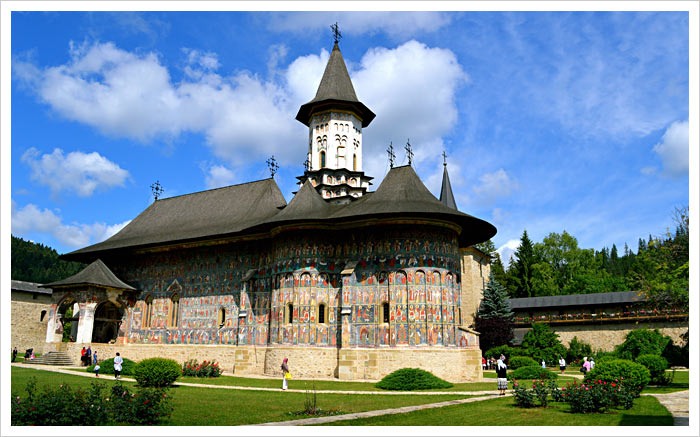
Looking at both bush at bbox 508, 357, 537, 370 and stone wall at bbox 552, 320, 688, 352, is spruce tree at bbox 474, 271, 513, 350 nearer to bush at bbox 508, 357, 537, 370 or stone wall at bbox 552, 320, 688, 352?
stone wall at bbox 552, 320, 688, 352

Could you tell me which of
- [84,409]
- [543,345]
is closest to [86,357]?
[84,409]

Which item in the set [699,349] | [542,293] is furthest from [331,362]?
[542,293]

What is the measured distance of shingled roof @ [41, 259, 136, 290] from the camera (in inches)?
1080

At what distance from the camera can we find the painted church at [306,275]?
2131cm

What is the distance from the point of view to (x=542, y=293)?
168 ft

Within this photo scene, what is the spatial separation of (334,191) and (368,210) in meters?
6.62

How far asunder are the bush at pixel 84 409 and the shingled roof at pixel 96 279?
61.7 ft

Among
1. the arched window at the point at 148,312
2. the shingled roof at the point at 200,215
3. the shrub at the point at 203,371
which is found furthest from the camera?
the arched window at the point at 148,312

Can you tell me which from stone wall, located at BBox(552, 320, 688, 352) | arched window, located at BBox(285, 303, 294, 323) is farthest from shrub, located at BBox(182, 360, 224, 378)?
stone wall, located at BBox(552, 320, 688, 352)

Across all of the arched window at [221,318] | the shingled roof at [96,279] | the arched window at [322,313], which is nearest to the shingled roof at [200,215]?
the shingled roof at [96,279]

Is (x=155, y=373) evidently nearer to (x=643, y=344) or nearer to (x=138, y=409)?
(x=138, y=409)

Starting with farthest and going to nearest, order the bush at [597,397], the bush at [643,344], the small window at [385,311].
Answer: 1. the bush at [643,344]
2. the small window at [385,311]
3. the bush at [597,397]

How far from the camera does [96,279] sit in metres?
27.7

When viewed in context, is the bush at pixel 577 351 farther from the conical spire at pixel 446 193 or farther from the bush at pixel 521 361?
the conical spire at pixel 446 193
